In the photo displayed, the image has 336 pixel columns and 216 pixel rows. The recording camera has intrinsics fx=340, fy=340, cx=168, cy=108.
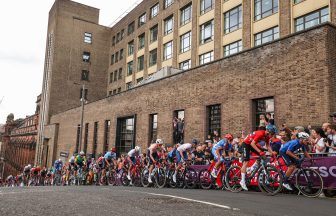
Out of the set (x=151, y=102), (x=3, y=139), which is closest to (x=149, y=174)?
(x=151, y=102)

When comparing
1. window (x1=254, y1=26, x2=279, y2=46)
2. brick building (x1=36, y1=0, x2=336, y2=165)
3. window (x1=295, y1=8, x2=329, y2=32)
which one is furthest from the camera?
window (x1=254, y1=26, x2=279, y2=46)

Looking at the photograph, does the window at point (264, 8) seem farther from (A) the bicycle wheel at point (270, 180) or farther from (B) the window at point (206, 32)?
(A) the bicycle wheel at point (270, 180)

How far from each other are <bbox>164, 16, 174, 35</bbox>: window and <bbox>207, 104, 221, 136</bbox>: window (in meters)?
21.4

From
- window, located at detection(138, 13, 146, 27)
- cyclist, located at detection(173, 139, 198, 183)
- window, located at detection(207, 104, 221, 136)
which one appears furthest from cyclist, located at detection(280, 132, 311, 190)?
window, located at detection(138, 13, 146, 27)

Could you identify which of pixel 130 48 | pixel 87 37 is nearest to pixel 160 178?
pixel 130 48

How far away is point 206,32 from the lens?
1353 inches

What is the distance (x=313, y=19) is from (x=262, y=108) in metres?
10.6

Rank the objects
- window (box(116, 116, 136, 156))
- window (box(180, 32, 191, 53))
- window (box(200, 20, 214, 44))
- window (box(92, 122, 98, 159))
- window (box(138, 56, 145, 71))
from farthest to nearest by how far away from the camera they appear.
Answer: window (box(138, 56, 145, 71)), window (box(180, 32, 191, 53)), window (box(92, 122, 98, 159)), window (box(200, 20, 214, 44)), window (box(116, 116, 136, 156))

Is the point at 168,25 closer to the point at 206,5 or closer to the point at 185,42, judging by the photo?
the point at 185,42

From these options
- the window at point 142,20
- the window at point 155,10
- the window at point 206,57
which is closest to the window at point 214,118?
the window at point 206,57

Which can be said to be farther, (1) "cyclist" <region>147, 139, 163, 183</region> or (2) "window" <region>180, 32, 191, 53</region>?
(2) "window" <region>180, 32, 191, 53</region>

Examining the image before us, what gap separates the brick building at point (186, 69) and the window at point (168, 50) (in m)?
0.12

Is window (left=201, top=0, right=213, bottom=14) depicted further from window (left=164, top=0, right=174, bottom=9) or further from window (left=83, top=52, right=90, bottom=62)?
window (left=83, top=52, right=90, bottom=62)

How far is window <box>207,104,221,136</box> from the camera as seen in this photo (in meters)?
20.2
